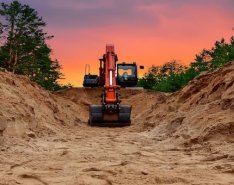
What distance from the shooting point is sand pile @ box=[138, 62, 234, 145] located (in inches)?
384

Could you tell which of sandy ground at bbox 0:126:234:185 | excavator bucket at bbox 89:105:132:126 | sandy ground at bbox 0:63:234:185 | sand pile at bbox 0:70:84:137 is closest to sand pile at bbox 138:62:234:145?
sandy ground at bbox 0:63:234:185

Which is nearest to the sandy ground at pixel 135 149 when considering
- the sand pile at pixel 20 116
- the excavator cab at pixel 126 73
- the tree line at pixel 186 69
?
the sand pile at pixel 20 116

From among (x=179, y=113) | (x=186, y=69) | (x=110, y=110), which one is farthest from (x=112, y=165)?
(x=186, y=69)

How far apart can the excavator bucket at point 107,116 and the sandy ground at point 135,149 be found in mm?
1370

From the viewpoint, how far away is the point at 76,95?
3120cm

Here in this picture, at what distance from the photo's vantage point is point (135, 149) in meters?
9.59

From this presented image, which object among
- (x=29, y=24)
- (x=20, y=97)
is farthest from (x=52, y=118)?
(x=29, y=24)

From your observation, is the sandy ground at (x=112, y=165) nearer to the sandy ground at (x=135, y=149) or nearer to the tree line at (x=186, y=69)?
the sandy ground at (x=135, y=149)

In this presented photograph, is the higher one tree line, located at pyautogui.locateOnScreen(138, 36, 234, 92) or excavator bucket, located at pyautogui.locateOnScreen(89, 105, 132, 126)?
tree line, located at pyautogui.locateOnScreen(138, 36, 234, 92)

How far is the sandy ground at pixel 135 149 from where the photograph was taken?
6012 mm

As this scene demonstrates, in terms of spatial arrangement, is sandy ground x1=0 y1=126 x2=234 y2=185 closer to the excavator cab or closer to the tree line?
the excavator cab

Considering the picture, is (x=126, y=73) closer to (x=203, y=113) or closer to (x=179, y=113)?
(x=179, y=113)

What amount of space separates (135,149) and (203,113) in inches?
119

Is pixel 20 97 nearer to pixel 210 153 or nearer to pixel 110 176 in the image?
pixel 210 153
